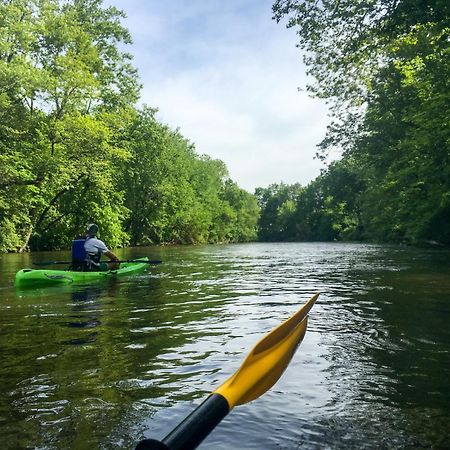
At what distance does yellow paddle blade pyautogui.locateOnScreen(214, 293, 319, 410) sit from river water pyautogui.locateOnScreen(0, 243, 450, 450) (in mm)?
458

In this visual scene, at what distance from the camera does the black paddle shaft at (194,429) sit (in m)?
1.93

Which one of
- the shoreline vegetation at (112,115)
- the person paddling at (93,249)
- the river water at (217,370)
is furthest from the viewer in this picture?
the shoreline vegetation at (112,115)

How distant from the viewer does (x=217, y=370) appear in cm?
498

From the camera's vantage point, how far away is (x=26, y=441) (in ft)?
10.7

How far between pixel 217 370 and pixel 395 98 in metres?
29.5

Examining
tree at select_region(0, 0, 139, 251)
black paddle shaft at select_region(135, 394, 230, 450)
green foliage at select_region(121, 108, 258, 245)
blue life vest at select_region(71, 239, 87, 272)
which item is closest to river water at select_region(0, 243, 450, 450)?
black paddle shaft at select_region(135, 394, 230, 450)

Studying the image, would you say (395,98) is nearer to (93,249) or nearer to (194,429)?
(93,249)

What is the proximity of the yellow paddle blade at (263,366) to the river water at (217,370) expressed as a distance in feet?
1.50

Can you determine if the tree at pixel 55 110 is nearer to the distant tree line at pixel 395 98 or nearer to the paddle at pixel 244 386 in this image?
the distant tree line at pixel 395 98

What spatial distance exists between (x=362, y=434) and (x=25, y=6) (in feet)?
108

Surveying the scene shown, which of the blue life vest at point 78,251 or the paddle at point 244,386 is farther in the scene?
the blue life vest at point 78,251

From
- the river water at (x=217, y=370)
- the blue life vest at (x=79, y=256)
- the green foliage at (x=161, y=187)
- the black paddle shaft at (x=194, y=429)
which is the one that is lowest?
the river water at (x=217, y=370)

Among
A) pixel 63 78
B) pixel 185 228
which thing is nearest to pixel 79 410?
pixel 63 78

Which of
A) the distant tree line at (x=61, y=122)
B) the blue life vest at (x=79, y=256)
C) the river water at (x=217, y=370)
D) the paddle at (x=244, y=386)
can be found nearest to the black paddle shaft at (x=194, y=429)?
the paddle at (x=244, y=386)
